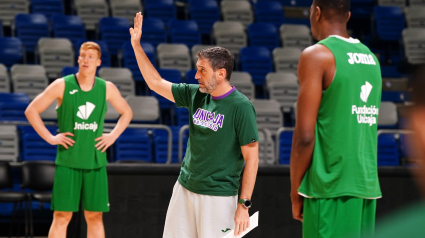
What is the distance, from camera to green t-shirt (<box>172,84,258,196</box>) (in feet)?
10.3

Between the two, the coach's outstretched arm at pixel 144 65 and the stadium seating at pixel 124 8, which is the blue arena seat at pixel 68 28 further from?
the coach's outstretched arm at pixel 144 65

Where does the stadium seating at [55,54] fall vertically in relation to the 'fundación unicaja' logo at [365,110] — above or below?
above

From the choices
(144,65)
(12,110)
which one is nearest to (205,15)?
(12,110)

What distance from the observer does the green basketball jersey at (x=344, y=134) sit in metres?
2.32

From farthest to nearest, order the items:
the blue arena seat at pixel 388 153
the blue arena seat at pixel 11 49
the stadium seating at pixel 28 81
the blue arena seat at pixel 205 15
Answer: the blue arena seat at pixel 205 15
the blue arena seat at pixel 11 49
the blue arena seat at pixel 388 153
the stadium seating at pixel 28 81

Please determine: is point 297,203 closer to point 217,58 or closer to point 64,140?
point 217,58

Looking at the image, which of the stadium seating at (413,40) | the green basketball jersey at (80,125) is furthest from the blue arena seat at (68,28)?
the stadium seating at (413,40)

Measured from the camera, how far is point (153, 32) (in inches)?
397

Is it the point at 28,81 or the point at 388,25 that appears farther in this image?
the point at 388,25

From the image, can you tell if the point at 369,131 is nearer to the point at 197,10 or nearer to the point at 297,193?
the point at 297,193

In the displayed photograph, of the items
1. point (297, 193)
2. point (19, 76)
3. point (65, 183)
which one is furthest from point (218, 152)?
point (19, 76)

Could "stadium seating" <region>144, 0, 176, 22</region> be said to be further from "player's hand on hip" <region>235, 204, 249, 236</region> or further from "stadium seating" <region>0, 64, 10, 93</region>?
"player's hand on hip" <region>235, 204, 249, 236</region>

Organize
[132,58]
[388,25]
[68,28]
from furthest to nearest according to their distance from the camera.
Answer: [388,25] < [68,28] < [132,58]

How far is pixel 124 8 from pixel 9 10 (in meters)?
2.26
